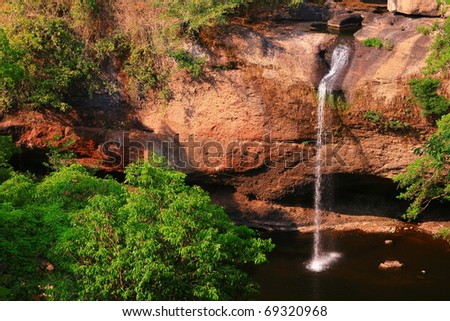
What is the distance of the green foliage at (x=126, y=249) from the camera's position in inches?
639

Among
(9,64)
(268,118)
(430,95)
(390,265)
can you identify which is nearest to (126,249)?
(9,64)

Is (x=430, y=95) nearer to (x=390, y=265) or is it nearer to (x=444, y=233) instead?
(x=444, y=233)

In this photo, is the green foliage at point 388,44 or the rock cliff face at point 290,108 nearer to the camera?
the rock cliff face at point 290,108

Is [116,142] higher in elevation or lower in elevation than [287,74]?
lower

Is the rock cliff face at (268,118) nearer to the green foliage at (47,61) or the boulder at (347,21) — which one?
the boulder at (347,21)

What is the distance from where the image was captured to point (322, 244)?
86.6ft

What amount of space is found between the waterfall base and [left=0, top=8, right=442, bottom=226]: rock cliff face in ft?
8.76

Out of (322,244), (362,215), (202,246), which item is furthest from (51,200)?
(362,215)

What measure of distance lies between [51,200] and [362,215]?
12469mm

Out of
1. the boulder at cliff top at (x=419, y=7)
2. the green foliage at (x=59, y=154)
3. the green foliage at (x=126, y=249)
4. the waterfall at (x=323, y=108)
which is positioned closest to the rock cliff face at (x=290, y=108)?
the waterfall at (x=323, y=108)

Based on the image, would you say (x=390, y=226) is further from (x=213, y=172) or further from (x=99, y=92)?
(x=99, y=92)

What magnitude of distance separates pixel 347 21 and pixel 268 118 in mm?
5010

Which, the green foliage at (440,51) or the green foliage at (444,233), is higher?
the green foliage at (440,51)

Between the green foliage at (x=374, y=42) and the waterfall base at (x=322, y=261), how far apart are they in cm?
669
